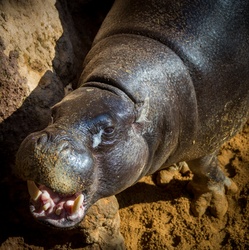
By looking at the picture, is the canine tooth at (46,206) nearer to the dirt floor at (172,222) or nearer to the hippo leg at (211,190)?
the dirt floor at (172,222)

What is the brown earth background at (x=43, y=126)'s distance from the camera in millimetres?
2256

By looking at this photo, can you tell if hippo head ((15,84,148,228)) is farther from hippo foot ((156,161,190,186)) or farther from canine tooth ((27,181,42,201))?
hippo foot ((156,161,190,186))

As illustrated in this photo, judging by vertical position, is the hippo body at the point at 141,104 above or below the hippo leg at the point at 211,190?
above

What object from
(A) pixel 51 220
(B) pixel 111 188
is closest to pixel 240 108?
(B) pixel 111 188

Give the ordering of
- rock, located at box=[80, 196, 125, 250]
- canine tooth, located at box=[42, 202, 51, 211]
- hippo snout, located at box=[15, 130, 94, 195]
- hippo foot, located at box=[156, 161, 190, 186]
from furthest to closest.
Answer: hippo foot, located at box=[156, 161, 190, 186] < rock, located at box=[80, 196, 125, 250] < canine tooth, located at box=[42, 202, 51, 211] < hippo snout, located at box=[15, 130, 94, 195]

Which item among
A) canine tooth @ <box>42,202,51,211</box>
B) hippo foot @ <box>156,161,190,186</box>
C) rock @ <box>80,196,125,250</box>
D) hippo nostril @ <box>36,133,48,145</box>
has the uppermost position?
hippo nostril @ <box>36,133,48,145</box>

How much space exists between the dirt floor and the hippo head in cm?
92

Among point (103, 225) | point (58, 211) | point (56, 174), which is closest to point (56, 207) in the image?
point (58, 211)

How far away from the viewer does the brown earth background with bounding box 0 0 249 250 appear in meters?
2.26

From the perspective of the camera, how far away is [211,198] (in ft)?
9.87

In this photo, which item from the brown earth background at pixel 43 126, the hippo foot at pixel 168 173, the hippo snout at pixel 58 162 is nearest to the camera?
the hippo snout at pixel 58 162

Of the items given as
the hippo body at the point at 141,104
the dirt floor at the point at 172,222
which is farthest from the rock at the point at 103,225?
the hippo body at the point at 141,104

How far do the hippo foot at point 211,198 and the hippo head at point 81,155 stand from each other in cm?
131

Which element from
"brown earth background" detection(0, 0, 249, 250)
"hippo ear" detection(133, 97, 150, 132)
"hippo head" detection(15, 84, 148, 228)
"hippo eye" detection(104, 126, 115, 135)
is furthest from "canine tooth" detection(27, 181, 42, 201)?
"brown earth background" detection(0, 0, 249, 250)
